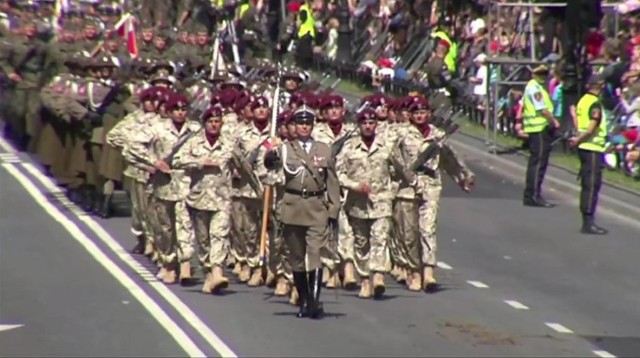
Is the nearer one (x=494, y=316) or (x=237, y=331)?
(x=237, y=331)

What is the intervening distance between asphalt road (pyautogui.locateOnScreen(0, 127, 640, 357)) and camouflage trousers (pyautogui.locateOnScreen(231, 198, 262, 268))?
1.30ft

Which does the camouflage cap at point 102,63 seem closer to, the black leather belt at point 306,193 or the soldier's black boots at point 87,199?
the soldier's black boots at point 87,199

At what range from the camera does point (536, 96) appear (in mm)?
28531

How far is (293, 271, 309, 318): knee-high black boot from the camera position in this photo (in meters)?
19.1

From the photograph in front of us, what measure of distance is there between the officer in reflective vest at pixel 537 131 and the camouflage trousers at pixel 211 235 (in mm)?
7790

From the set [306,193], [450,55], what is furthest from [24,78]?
[306,193]

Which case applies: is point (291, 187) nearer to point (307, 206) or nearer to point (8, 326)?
point (307, 206)

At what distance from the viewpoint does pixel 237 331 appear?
1822 centimetres

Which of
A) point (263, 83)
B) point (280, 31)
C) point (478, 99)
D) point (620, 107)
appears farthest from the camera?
point (280, 31)

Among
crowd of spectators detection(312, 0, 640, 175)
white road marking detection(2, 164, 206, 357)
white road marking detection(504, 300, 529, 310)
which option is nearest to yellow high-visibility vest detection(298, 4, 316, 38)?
crowd of spectators detection(312, 0, 640, 175)

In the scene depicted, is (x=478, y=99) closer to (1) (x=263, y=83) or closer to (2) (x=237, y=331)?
(1) (x=263, y=83)

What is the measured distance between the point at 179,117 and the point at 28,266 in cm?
228

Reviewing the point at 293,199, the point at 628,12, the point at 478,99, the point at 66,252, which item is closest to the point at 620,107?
the point at 628,12

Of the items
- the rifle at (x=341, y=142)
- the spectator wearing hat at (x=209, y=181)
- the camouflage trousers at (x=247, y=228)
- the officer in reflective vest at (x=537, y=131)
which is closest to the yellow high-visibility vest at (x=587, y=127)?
the officer in reflective vest at (x=537, y=131)
